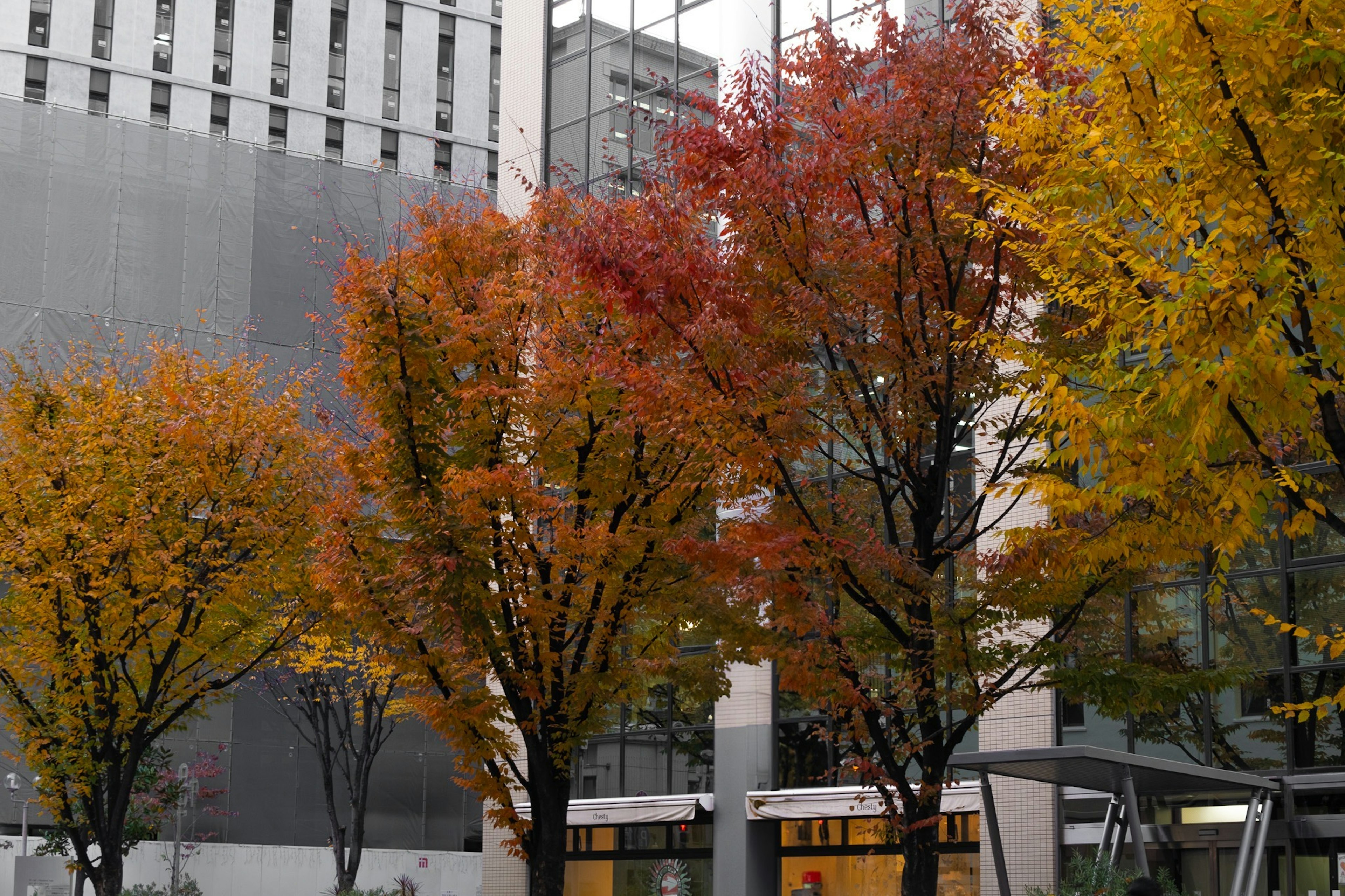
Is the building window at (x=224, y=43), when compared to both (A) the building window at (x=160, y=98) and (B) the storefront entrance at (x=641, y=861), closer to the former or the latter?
(A) the building window at (x=160, y=98)

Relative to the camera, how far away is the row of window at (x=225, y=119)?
2115 inches

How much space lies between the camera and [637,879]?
29.5 metres

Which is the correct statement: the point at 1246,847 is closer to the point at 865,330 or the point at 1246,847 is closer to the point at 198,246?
the point at 865,330

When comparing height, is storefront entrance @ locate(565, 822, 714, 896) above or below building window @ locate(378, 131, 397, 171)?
below

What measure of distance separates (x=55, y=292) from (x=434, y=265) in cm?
2793

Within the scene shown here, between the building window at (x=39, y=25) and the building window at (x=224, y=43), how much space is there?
5700 millimetres

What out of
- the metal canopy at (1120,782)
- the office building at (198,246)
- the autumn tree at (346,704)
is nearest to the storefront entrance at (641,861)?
the autumn tree at (346,704)

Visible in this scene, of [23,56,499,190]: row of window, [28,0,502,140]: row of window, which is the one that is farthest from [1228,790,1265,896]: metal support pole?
[28,0,502,140]: row of window

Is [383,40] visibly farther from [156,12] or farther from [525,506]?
[525,506]

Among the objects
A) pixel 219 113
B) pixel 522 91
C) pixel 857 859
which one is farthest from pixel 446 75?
pixel 857 859

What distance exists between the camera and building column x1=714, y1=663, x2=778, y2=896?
26938mm

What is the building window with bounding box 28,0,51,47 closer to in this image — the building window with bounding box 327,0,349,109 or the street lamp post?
the building window with bounding box 327,0,349,109

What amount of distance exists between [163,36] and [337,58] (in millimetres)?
6474

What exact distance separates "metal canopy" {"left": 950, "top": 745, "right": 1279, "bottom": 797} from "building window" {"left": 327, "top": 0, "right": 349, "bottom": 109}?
4763cm
